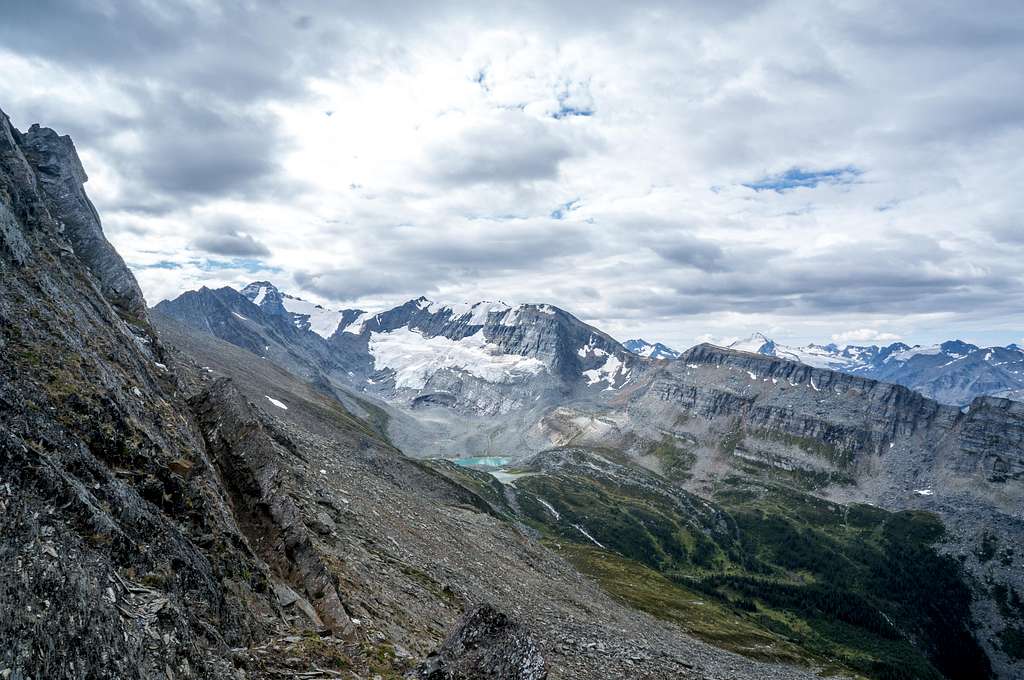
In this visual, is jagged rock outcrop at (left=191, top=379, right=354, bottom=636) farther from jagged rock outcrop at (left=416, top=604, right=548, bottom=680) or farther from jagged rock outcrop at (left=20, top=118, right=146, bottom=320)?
jagged rock outcrop at (left=20, top=118, right=146, bottom=320)

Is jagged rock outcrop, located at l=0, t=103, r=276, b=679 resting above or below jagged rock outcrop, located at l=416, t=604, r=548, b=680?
above

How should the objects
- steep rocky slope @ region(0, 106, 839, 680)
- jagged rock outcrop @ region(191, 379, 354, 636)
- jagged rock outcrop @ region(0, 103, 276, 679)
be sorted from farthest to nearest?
jagged rock outcrop @ region(191, 379, 354, 636)
steep rocky slope @ region(0, 106, 839, 680)
jagged rock outcrop @ region(0, 103, 276, 679)

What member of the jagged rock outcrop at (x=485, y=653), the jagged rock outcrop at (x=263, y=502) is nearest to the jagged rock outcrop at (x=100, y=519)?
the jagged rock outcrop at (x=263, y=502)

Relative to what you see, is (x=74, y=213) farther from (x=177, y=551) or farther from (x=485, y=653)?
(x=485, y=653)

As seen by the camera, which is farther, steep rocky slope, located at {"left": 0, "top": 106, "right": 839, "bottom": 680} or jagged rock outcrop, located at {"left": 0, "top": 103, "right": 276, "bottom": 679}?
steep rocky slope, located at {"left": 0, "top": 106, "right": 839, "bottom": 680}

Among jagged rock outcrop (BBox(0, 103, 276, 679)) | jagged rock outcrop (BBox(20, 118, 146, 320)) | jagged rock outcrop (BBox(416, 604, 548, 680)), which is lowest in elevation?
jagged rock outcrop (BBox(416, 604, 548, 680))

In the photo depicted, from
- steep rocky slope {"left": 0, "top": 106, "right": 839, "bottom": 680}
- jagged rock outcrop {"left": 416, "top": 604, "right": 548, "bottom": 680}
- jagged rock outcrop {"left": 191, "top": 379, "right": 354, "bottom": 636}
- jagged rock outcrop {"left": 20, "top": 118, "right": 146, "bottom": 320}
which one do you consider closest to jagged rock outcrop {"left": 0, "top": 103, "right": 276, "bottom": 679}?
steep rocky slope {"left": 0, "top": 106, "right": 839, "bottom": 680}

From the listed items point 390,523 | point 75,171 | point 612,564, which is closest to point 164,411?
point 390,523

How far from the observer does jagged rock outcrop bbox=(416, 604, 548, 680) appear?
57.5 feet

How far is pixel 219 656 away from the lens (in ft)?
46.4

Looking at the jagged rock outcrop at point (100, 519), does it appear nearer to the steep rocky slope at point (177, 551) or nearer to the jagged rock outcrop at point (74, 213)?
the steep rocky slope at point (177, 551)

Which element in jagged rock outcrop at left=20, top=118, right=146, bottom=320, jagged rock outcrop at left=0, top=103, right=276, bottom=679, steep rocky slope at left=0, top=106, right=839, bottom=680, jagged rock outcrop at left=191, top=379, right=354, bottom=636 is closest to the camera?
jagged rock outcrop at left=0, top=103, right=276, bottom=679

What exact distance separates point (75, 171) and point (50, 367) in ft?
356

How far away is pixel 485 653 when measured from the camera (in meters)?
17.8
